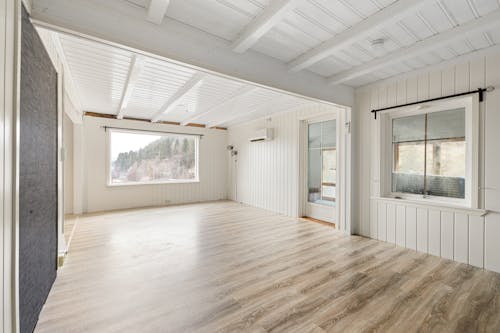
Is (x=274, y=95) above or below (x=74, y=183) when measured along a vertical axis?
above

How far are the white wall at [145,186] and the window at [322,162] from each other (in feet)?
10.9

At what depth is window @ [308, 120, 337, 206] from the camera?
460 centimetres

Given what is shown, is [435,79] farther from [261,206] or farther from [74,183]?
[74,183]

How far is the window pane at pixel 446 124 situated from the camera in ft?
9.39

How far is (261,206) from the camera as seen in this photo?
238 inches

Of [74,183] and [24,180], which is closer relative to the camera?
[24,180]

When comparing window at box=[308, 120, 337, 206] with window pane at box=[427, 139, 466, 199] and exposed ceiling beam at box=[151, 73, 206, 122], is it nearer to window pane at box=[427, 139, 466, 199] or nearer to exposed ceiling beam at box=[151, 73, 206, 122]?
window pane at box=[427, 139, 466, 199]

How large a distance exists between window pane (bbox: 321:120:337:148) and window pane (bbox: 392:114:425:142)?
1.14m

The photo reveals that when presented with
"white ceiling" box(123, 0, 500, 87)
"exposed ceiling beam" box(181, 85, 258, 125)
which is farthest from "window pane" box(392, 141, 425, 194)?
"exposed ceiling beam" box(181, 85, 258, 125)

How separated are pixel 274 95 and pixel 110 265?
3.56m

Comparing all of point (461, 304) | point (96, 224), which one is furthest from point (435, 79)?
point (96, 224)

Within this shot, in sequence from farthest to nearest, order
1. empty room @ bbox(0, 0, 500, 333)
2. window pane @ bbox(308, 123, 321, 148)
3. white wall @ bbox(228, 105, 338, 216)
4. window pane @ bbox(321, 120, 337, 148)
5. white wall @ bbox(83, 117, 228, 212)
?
white wall @ bbox(83, 117, 228, 212) → white wall @ bbox(228, 105, 338, 216) → window pane @ bbox(308, 123, 321, 148) → window pane @ bbox(321, 120, 337, 148) → empty room @ bbox(0, 0, 500, 333)

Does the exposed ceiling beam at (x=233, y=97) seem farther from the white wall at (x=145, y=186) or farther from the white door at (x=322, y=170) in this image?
the white door at (x=322, y=170)

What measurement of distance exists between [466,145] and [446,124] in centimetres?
38
